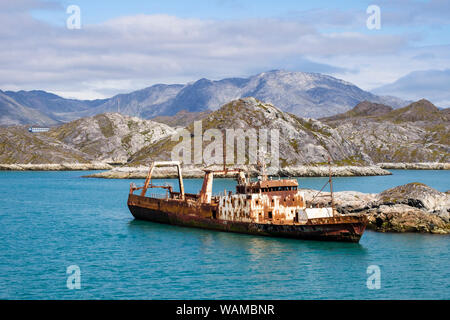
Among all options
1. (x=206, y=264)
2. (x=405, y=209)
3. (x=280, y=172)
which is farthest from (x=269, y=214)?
(x=280, y=172)

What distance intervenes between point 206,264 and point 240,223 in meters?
12.8

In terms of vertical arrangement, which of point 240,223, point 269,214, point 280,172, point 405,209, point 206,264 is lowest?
point 206,264

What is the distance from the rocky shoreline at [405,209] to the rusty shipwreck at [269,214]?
3.31 metres

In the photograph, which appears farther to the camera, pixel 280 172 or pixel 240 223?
pixel 280 172

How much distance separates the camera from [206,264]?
44062 millimetres

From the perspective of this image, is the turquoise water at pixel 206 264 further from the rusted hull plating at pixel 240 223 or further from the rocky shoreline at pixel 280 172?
the rocky shoreline at pixel 280 172

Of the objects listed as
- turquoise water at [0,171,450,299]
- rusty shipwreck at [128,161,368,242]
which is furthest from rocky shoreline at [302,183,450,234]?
rusty shipwreck at [128,161,368,242]

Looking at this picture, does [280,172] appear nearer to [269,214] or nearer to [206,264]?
[269,214]

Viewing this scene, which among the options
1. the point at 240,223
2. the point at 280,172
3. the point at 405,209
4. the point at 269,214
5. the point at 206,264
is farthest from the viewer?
the point at 280,172

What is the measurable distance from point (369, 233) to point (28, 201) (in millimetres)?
71963

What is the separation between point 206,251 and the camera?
4919cm

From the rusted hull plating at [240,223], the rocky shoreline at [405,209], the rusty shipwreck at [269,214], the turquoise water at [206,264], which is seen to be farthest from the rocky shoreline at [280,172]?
the turquoise water at [206,264]
